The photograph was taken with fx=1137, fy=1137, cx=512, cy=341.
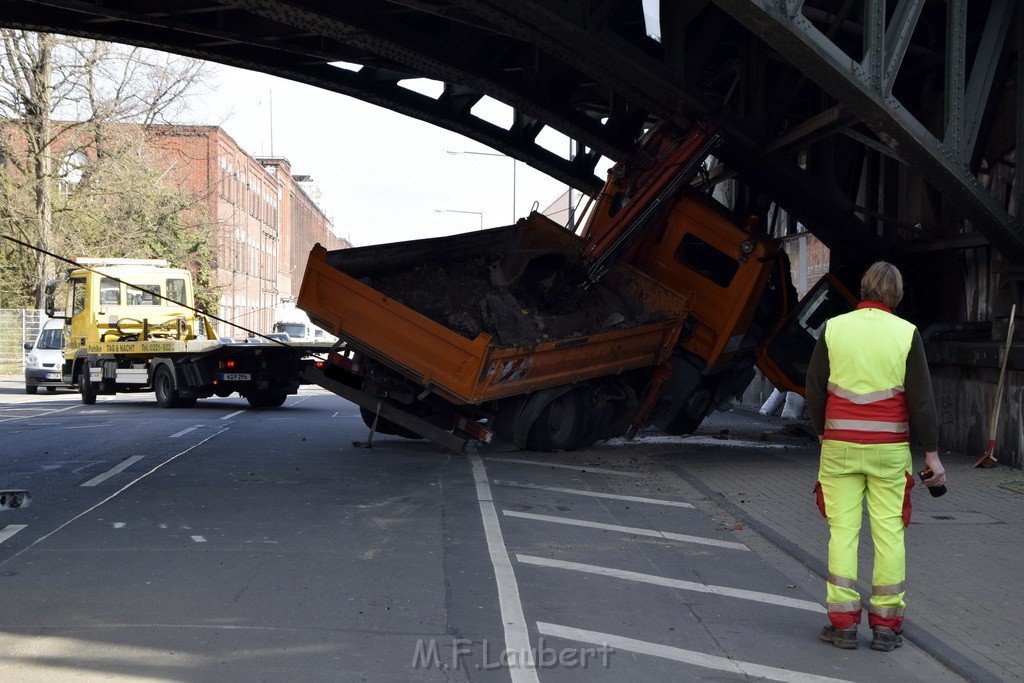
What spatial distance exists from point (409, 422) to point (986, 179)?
8406mm

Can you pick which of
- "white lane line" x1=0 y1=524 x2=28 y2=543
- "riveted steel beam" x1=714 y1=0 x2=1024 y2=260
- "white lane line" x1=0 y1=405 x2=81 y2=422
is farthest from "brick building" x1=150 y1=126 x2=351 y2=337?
"white lane line" x1=0 y1=524 x2=28 y2=543

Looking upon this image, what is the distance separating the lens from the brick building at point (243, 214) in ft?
184

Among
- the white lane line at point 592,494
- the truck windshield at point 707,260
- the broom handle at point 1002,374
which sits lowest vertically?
the white lane line at point 592,494

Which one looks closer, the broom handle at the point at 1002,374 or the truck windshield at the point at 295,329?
the broom handle at the point at 1002,374

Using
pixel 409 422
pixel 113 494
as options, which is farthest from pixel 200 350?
pixel 113 494

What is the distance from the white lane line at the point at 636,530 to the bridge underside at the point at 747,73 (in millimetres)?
5061

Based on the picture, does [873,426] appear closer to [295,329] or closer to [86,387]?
[86,387]

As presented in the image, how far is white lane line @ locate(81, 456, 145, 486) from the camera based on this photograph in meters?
10.7

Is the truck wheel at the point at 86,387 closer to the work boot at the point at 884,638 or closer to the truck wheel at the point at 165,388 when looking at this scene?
the truck wheel at the point at 165,388

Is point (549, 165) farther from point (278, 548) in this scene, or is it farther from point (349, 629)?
point (349, 629)

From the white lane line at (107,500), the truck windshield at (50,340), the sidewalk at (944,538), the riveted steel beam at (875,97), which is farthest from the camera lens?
the truck windshield at (50,340)

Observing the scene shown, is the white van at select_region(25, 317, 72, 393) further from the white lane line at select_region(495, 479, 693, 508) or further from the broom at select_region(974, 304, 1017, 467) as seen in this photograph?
the broom at select_region(974, 304, 1017, 467)

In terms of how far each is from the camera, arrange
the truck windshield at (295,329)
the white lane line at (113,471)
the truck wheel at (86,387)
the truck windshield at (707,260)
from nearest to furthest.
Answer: the white lane line at (113,471)
the truck windshield at (707,260)
the truck wheel at (86,387)
the truck windshield at (295,329)

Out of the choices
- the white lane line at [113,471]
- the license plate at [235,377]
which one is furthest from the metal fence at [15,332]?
the white lane line at [113,471]
